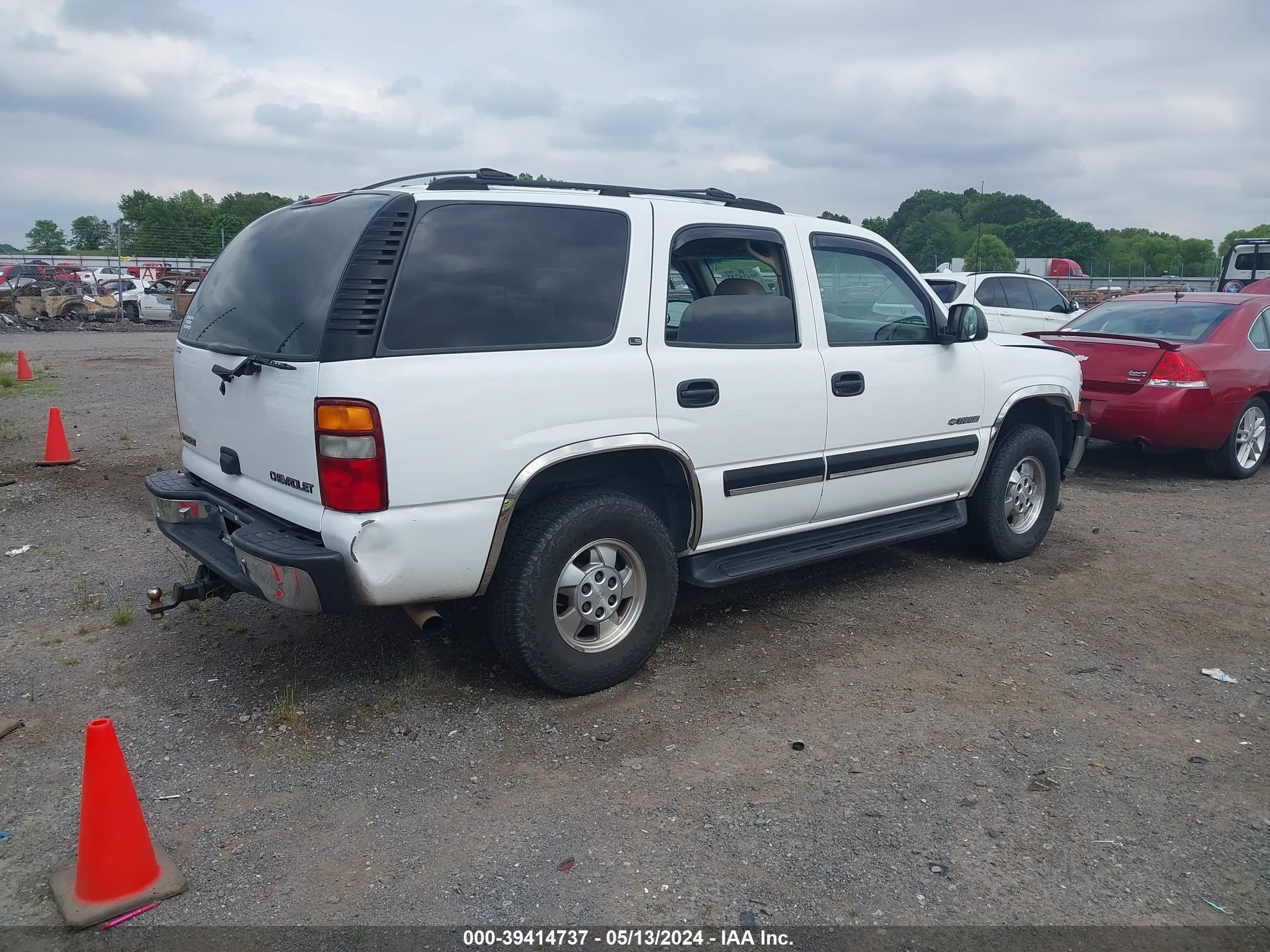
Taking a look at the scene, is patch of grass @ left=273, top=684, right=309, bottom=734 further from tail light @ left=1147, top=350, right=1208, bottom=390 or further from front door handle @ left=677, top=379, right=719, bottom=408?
tail light @ left=1147, top=350, right=1208, bottom=390

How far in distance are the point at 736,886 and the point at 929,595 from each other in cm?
298

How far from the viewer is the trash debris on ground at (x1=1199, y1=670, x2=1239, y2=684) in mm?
4492

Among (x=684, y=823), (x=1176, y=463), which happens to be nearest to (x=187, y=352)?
(x=684, y=823)

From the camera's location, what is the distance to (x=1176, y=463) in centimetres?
952

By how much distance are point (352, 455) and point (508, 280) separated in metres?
0.93

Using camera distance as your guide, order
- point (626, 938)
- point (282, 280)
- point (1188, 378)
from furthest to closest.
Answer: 1. point (1188, 378)
2. point (282, 280)
3. point (626, 938)

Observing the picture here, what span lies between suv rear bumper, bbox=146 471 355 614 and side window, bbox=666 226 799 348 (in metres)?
1.71

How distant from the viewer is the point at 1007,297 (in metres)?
13.9

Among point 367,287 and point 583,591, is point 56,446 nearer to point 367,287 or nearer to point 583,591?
point 367,287

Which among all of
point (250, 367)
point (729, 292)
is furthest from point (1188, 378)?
point (250, 367)

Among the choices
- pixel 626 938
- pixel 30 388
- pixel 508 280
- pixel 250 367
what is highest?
pixel 508 280

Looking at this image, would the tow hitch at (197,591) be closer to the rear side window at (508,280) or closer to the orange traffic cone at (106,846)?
the orange traffic cone at (106,846)

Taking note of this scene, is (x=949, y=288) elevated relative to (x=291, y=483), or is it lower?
elevated

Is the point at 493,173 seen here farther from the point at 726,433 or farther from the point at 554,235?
the point at 726,433
